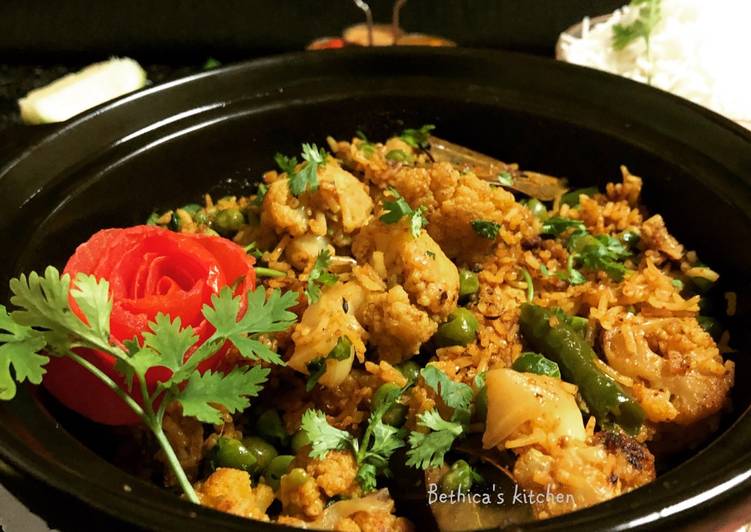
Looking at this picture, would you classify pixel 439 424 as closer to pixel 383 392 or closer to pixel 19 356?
pixel 383 392

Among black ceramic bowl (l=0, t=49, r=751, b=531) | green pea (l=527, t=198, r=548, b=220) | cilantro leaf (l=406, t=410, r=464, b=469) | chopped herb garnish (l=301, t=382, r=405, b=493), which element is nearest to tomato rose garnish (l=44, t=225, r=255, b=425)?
black ceramic bowl (l=0, t=49, r=751, b=531)

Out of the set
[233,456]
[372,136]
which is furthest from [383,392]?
[372,136]

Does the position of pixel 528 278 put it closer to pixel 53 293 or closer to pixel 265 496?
pixel 265 496

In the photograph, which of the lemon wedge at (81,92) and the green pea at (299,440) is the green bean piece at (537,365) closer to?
the green pea at (299,440)

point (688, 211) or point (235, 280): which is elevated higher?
Result: point (688, 211)

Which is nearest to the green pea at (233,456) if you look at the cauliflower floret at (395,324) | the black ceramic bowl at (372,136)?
the black ceramic bowl at (372,136)

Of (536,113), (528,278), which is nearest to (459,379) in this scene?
(528,278)
